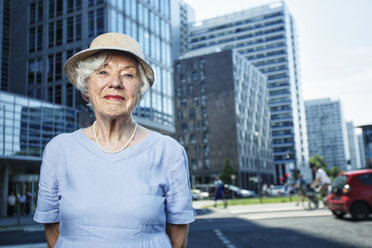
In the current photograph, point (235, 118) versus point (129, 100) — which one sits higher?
point (235, 118)

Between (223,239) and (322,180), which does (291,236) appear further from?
(322,180)

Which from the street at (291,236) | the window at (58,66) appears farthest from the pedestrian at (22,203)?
the street at (291,236)

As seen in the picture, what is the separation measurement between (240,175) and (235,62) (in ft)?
70.5

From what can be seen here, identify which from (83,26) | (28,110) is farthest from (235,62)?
(28,110)

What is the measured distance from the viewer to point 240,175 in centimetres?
6750

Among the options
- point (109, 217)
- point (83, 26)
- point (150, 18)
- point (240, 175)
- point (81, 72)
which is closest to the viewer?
point (109, 217)

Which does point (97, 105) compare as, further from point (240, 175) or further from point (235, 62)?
point (235, 62)

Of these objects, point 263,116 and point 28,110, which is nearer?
point 28,110

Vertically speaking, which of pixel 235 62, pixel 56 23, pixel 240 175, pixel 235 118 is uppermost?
pixel 235 62

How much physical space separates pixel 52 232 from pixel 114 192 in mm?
468

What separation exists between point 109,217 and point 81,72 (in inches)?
32.4

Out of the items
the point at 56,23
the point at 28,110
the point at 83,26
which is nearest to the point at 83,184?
the point at 28,110

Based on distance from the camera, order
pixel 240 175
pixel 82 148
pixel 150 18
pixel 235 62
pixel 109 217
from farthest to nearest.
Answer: pixel 235 62
pixel 240 175
pixel 150 18
pixel 82 148
pixel 109 217

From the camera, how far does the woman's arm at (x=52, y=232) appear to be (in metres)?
1.97
